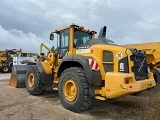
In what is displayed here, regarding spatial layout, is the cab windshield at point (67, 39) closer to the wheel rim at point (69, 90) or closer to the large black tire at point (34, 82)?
the large black tire at point (34, 82)

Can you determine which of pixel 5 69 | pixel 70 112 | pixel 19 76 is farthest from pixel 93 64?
pixel 5 69

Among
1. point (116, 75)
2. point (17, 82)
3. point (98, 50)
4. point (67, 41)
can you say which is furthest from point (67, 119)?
point (17, 82)

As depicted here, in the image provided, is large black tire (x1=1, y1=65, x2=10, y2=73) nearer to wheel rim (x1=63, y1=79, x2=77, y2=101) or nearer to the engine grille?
wheel rim (x1=63, y1=79, x2=77, y2=101)

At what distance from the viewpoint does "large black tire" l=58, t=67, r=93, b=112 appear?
5.10 metres

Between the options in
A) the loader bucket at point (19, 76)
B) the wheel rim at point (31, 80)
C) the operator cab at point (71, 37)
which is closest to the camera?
the operator cab at point (71, 37)

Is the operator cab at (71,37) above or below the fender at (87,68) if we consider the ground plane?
above

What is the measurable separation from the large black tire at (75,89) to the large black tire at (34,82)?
5.09ft

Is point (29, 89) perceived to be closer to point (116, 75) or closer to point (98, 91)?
point (98, 91)

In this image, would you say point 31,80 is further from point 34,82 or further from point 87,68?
point 87,68

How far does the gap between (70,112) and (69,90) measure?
2.10ft

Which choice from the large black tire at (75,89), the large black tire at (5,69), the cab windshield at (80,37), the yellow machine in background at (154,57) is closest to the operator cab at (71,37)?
the cab windshield at (80,37)

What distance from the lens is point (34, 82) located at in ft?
23.9

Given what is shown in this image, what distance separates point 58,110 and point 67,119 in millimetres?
783

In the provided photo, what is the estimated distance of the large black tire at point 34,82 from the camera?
7.14m
